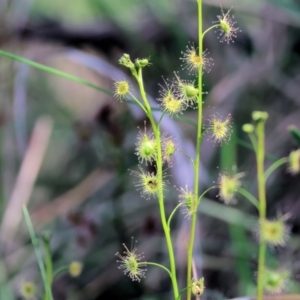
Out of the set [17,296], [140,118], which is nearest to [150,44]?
[140,118]

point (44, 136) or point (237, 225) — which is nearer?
point (237, 225)

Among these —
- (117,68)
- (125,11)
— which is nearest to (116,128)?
(117,68)

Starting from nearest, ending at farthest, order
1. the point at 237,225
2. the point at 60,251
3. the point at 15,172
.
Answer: the point at 237,225
the point at 60,251
the point at 15,172

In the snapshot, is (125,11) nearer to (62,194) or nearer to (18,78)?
(18,78)

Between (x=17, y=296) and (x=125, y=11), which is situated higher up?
(x=125, y=11)

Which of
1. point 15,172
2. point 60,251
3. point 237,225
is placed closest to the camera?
point 237,225

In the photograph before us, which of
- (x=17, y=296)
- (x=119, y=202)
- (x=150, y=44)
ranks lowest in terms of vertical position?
(x=17, y=296)

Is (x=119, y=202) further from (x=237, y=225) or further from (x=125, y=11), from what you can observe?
(x=125, y=11)
